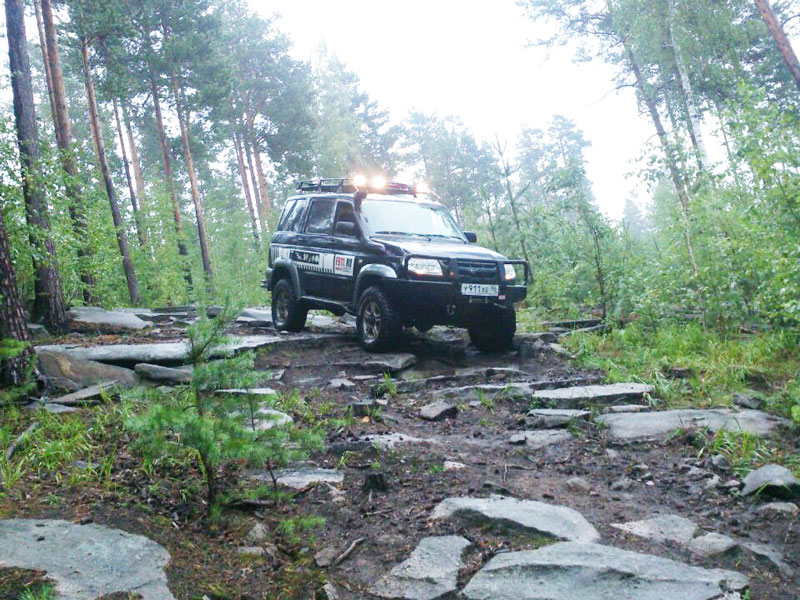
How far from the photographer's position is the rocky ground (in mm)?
2730

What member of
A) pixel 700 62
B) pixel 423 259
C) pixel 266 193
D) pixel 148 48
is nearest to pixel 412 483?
pixel 423 259

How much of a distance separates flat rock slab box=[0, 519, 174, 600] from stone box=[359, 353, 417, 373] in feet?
15.7

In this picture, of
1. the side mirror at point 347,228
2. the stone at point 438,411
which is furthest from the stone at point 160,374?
the side mirror at point 347,228

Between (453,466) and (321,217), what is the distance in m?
6.08

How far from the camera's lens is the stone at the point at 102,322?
33.2 feet

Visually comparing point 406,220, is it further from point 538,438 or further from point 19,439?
point 19,439

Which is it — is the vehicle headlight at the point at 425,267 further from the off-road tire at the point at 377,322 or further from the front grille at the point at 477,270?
the off-road tire at the point at 377,322

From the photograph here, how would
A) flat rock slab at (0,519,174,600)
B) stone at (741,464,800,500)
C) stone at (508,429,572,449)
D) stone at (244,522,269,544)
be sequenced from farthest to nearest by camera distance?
1. stone at (508,429,572,449)
2. stone at (741,464,800,500)
3. stone at (244,522,269,544)
4. flat rock slab at (0,519,174,600)

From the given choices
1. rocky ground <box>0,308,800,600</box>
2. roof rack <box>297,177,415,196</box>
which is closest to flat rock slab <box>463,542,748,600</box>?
rocky ground <box>0,308,800,600</box>

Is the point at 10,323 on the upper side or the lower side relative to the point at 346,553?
upper

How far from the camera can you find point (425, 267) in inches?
308

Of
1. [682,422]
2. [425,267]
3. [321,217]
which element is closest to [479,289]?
[425,267]

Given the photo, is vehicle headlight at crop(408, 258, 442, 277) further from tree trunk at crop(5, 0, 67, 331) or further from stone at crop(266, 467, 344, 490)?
tree trunk at crop(5, 0, 67, 331)

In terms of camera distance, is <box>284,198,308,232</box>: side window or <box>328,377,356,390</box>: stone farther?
<box>284,198,308,232</box>: side window
